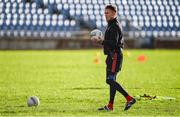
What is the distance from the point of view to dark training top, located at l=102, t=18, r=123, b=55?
30.6 ft

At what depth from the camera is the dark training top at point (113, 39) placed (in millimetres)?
9336

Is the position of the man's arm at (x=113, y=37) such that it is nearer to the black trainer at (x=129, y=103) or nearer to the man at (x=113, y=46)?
the man at (x=113, y=46)

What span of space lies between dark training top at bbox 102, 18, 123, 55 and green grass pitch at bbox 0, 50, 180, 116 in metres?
0.95

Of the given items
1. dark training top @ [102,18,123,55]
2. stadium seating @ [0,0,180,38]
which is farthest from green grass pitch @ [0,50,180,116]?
stadium seating @ [0,0,180,38]

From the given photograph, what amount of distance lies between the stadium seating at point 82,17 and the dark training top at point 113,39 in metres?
23.1

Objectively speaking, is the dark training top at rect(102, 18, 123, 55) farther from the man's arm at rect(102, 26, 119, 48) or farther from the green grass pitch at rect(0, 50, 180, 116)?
the green grass pitch at rect(0, 50, 180, 116)

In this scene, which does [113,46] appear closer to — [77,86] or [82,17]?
[77,86]

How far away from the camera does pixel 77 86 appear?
14.0 meters

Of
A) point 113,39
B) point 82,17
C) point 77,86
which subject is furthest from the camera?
point 82,17

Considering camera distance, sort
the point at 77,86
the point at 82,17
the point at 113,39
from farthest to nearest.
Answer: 1. the point at 82,17
2. the point at 77,86
3. the point at 113,39

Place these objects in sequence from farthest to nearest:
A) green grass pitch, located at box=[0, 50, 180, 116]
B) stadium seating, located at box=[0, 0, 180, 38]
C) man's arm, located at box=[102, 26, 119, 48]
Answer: stadium seating, located at box=[0, 0, 180, 38]
green grass pitch, located at box=[0, 50, 180, 116]
man's arm, located at box=[102, 26, 119, 48]

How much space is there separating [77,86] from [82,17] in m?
20.2

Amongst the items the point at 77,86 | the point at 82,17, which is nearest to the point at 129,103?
the point at 77,86

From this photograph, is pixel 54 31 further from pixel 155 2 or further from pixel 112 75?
pixel 112 75
